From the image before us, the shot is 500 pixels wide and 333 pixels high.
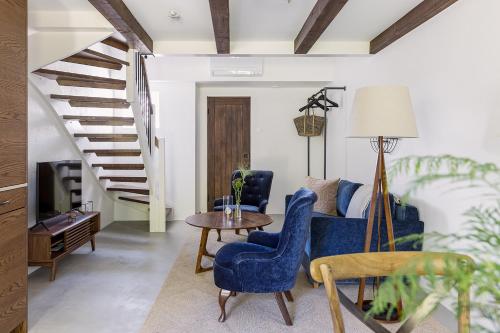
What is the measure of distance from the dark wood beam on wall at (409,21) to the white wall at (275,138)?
2.68 meters

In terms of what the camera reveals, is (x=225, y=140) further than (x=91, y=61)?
Yes

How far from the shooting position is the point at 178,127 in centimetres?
642

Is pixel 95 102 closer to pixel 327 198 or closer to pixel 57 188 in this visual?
pixel 57 188

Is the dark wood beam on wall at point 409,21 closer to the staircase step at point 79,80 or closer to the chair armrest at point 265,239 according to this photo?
the chair armrest at point 265,239

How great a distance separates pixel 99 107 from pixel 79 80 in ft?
1.64

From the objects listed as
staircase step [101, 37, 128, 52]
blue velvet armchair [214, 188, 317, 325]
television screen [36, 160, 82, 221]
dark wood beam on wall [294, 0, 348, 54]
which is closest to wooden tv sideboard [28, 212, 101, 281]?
television screen [36, 160, 82, 221]

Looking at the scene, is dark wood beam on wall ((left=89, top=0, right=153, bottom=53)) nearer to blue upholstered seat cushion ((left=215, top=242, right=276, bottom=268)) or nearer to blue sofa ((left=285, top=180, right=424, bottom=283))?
blue upholstered seat cushion ((left=215, top=242, right=276, bottom=268))

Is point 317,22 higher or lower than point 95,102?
higher

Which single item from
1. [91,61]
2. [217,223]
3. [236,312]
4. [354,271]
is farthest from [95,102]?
[354,271]

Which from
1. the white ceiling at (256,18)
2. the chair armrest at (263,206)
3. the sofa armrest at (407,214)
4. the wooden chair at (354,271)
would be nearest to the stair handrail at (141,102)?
the white ceiling at (256,18)

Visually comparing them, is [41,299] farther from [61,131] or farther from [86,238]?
[61,131]

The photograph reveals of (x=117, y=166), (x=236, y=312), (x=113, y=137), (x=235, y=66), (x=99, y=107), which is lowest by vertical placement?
(x=236, y=312)

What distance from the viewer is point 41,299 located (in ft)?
10.0

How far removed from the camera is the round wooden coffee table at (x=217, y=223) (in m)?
3.52
